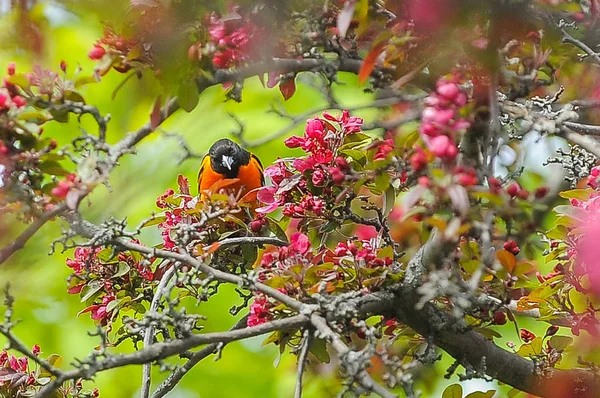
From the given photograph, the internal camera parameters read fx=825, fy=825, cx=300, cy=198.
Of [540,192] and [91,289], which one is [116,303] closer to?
[91,289]

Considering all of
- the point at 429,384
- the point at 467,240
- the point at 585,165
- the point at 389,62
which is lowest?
the point at 429,384

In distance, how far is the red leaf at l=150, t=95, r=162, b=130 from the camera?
5.89 ft

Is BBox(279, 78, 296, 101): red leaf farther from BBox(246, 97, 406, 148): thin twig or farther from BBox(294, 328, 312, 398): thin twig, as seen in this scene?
BBox(294, 328, 312, 398): thin twig

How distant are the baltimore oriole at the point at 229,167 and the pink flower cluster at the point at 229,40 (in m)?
1.67

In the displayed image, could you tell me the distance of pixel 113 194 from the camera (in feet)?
6.01

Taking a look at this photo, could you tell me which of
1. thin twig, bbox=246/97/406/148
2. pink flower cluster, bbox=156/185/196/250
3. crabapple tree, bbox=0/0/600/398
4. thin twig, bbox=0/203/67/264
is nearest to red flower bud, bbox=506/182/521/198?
crabapple tree, bbox=0/0/600/398

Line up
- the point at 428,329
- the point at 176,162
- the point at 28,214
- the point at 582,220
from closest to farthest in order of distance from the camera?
the point at 28,214, the point at 582,220, the point at 428,329, the point at 176,162

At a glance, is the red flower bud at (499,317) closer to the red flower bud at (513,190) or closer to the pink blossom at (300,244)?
the pink blossom at (300,244)

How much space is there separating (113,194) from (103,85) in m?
2.44

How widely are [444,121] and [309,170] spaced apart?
0.83 metres

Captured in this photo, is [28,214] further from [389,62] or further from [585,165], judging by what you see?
[585,165]

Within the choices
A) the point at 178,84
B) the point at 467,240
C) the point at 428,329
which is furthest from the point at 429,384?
the point at 178,84

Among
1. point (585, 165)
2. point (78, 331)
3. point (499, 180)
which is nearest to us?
point (499, 180)

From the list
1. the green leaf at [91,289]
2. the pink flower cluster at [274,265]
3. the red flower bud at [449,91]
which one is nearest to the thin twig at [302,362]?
the pink flower cluster at [274,265]
